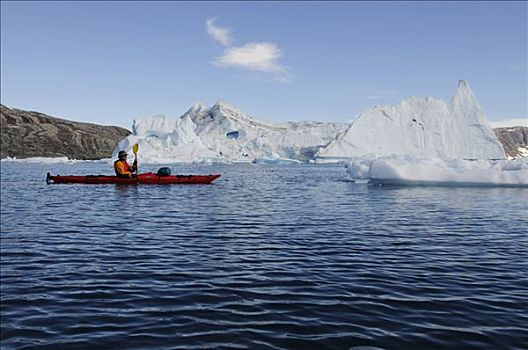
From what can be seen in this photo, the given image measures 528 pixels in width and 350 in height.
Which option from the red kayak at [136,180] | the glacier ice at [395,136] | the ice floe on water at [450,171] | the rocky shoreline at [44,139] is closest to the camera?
the ice floe on water at [450,171]

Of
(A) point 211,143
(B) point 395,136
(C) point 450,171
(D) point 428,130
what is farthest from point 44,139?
(C) point 450,171

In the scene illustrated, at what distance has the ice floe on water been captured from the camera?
2631 cm

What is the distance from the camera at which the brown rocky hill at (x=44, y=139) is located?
508ft

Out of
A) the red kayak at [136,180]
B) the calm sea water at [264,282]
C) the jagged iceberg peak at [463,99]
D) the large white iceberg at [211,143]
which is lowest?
the calm sea water at [264,282]

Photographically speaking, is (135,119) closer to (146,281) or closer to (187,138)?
(187,138)

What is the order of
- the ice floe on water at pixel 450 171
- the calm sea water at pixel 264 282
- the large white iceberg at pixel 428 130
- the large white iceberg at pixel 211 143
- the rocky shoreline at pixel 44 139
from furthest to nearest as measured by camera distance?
the rocky shoreline at pixel 44 139
the large white iceberg at pixel 211 143
the large white iceberg at pixel 428 130
the ice floe on water at pixel 450 171
the calm sea water at pixel 264 282

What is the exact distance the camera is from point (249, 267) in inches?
344

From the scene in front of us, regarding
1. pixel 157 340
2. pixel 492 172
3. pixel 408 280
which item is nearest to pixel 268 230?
pixel 408 280

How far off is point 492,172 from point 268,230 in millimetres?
17893

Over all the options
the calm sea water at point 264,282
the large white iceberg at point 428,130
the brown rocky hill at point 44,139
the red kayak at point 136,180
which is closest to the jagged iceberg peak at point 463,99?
the large white iceberg at point 428,130

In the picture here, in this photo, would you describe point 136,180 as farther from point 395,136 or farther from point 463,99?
point 463,99

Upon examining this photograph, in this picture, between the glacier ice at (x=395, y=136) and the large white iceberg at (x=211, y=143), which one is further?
the large white iceberg at (x=211, y=143)

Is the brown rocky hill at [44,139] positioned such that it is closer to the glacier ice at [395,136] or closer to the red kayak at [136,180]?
the glacier ice at [395,136]

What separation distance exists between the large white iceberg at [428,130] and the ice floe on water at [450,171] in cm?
3748
